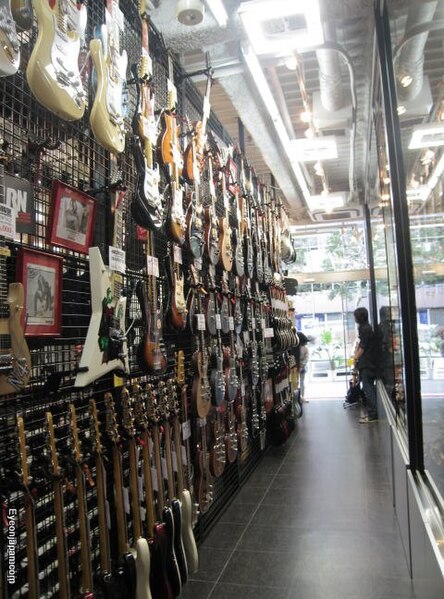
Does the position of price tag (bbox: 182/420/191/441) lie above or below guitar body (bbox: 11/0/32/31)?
below

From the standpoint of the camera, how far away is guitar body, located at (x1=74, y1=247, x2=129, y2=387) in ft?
5.32

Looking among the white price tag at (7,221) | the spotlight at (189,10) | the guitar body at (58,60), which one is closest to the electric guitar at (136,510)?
the white price tag at (7,221)

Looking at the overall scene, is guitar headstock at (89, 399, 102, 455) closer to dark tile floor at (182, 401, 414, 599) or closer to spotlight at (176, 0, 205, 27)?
dark tile floor at (182, 401, 414, 599)

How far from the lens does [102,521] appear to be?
1.72 meters

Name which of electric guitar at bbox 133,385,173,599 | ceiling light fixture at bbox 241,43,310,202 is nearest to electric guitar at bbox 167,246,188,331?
electric guitar at bbox 133,385,173,599

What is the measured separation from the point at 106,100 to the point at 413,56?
2660 millimetres

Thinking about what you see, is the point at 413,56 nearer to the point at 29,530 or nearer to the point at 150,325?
the point at 150,325

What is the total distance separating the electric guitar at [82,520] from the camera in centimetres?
159

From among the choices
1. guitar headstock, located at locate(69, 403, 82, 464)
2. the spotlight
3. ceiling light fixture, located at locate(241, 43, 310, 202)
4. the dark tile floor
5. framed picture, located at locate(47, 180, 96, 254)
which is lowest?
the dark tile floor

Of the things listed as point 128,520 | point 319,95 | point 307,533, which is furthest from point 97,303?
point 319,95

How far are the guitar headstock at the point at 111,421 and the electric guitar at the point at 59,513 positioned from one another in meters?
0.30

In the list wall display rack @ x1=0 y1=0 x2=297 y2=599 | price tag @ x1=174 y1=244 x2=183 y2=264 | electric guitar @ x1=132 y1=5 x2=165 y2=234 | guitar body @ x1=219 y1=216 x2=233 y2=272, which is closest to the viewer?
wall display rack @ x1=0 y1=0 x2=297 y2=599

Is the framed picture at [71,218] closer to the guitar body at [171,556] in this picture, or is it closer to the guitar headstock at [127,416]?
the guitar headstock at [127,416]

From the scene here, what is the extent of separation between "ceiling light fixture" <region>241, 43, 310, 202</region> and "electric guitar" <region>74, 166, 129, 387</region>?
220 centimetres
